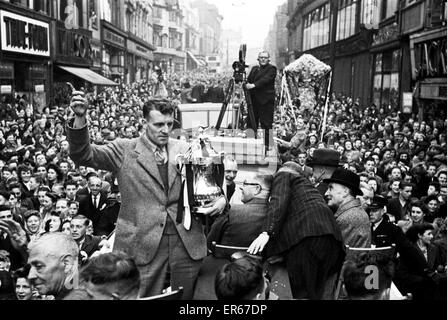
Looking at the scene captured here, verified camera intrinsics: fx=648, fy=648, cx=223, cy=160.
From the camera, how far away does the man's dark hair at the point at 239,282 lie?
3.30 meters

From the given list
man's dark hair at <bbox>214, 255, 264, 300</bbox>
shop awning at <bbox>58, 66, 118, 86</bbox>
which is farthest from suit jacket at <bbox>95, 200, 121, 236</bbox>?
shop awning at <bbox>58, 66, 118, 86</bbox>

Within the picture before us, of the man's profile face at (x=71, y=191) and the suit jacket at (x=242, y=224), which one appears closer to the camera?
the suit jacket at (x=242, y=224)

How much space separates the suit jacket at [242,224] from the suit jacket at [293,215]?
203mm

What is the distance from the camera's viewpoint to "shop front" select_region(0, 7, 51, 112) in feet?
72.3

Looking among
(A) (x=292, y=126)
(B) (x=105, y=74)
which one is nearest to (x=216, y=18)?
(B) (x=105, y=74)

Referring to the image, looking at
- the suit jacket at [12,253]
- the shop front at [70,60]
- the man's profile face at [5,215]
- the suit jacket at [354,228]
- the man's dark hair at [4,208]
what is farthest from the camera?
the shop front at [70,60]

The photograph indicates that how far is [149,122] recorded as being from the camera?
4.27 meters

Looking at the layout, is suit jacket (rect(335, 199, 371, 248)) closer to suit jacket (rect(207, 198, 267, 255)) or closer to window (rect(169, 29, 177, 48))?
suit jacket (rect(207, 198, 267, 255))

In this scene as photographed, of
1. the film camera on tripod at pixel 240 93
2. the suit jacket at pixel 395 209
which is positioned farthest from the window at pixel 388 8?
the suit jacket at pixel 395 209

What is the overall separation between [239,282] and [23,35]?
74.4 ft

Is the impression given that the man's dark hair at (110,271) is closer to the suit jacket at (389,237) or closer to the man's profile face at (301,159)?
the suit jacket at (389,237)

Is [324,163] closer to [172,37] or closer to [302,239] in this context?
[302,239]

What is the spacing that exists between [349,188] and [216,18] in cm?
13403

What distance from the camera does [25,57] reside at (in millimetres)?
24578
